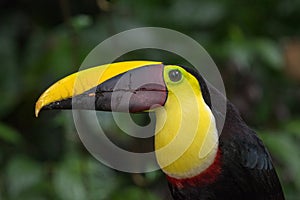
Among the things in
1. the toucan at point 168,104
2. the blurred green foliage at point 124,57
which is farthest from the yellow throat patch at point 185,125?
the blurred green foliage at point 124,57

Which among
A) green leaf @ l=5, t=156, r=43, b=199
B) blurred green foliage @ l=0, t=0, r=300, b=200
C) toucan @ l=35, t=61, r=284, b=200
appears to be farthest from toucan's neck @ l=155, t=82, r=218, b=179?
green leaf @ l=5, t=156, r=43, b=199

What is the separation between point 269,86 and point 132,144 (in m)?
0.86

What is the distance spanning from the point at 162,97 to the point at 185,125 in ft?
0.36

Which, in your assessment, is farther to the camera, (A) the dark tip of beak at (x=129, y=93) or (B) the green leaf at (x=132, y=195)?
(B) the green leaf at (x=132, y=195)

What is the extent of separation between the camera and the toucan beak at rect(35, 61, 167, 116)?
2348 mm

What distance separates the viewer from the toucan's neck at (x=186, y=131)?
2359 millimetres

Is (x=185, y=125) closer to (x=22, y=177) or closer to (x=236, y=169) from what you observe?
(x=236, y=169)

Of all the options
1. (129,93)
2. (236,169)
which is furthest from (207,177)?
(129,93)

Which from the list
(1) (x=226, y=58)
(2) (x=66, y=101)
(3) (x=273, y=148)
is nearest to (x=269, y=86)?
(1) (x=226, y=58)

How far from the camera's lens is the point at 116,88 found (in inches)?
92.4

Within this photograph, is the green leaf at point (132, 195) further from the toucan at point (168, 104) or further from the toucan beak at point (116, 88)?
the toucan beak at point (116, 88)

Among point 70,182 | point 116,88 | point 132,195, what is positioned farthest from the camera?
point 132,195

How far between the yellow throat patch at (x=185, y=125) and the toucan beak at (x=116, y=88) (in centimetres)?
4

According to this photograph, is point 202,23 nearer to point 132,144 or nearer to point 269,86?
point 269,86
